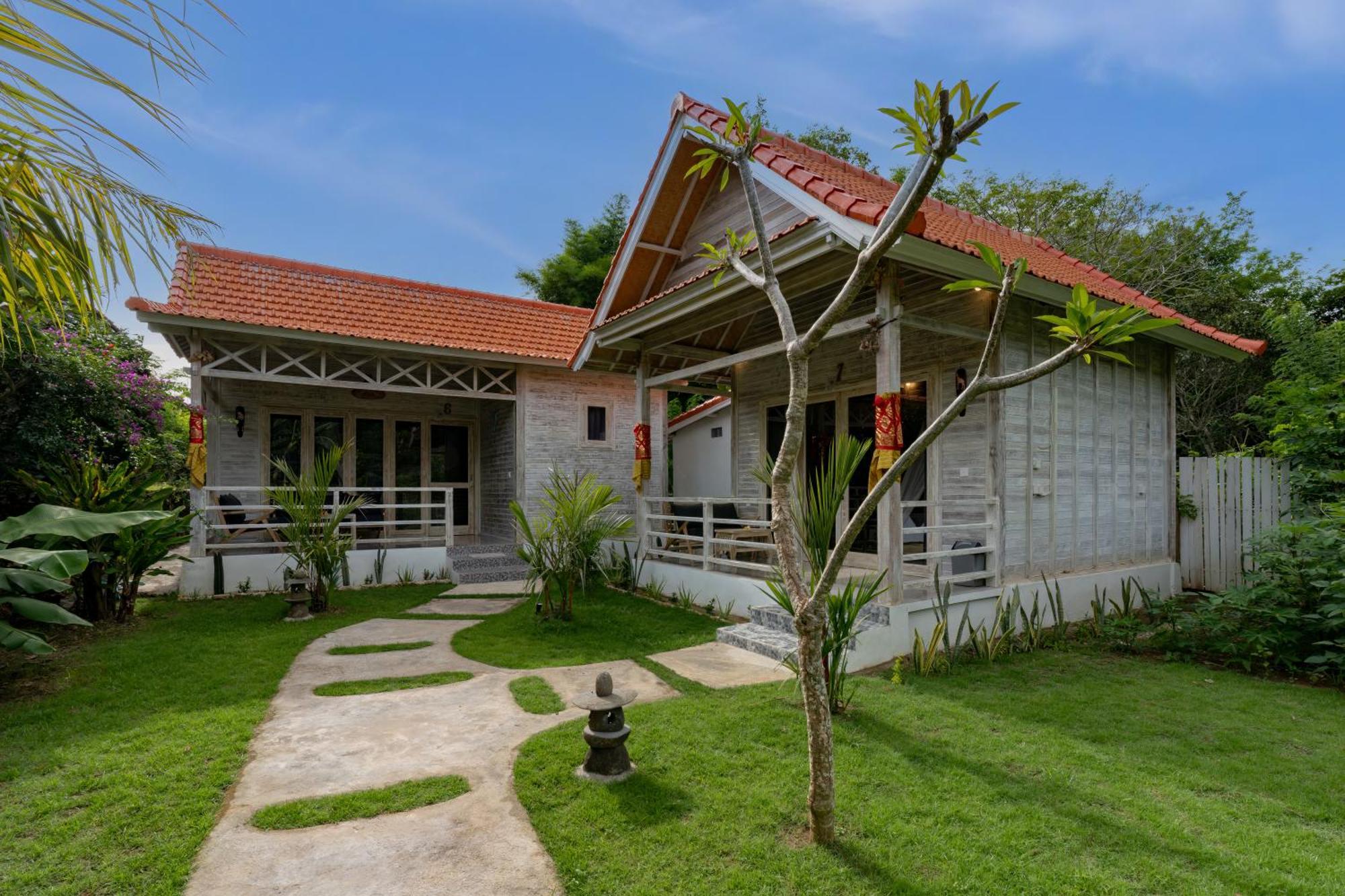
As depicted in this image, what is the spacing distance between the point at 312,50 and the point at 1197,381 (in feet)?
57.5

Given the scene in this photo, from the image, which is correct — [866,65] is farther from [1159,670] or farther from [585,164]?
[1159,670]

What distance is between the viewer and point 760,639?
581 centimetres

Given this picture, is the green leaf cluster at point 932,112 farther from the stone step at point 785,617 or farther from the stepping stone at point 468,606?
the stepping stone at point 468,606

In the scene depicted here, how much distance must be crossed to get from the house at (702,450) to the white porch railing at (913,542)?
3.21m

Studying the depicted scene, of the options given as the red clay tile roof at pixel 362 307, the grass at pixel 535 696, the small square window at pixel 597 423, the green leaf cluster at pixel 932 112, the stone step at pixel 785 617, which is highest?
the red clay tile roof at pixel 362 307

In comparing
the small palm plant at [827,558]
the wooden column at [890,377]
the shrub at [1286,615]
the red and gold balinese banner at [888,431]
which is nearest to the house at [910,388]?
the wooden column at [890,377]

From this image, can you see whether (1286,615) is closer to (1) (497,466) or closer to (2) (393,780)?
(2) (393,780)

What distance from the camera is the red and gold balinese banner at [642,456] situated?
9227mm

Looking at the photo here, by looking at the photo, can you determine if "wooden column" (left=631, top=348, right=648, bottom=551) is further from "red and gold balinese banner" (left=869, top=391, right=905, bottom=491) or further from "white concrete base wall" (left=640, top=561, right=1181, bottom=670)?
"red and gold balinese banner" (left=869, top=391, right=905, bottom=491)

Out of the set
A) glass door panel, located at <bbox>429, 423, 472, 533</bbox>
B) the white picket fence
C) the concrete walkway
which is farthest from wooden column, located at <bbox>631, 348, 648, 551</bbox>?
the white picket fence

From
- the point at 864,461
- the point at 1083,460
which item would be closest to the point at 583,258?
the point at 864,461

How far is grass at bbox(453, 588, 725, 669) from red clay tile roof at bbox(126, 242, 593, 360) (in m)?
4.64

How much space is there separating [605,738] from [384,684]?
8.05 feet

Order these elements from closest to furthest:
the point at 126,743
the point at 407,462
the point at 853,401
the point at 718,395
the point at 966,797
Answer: the point at 966,797 < the point at 126,743 < the point at 853,401 < the point at 718,395 < the point at 407,462
